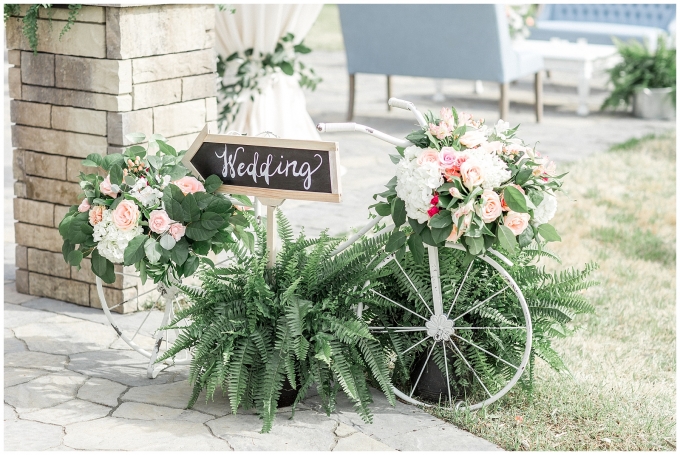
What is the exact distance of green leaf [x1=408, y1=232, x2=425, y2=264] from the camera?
9.41ft

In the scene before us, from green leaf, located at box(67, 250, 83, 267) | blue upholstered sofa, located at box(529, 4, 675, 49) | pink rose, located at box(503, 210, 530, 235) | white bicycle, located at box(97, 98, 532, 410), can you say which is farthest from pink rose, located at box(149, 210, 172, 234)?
blue upholstered sofa, located at box(529, 4, 675, 49)

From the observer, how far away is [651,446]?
2.86 metres

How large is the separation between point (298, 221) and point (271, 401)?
2.56 metres

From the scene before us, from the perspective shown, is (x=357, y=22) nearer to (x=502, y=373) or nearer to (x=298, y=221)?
(x=298, y=221)

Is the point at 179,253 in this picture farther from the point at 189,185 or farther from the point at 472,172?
the point at 472,172

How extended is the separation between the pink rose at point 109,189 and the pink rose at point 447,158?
1069mm

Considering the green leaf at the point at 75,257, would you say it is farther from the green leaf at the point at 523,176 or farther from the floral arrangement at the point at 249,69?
the floral arrangement at the point at 249,69

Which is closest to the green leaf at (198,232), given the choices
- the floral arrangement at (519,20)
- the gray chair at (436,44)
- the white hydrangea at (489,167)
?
the white hydrangea at (489,167)

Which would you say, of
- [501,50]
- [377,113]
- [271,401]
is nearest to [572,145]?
[501,50]

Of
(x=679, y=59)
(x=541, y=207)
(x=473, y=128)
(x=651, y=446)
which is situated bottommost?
(x=651, y=446)

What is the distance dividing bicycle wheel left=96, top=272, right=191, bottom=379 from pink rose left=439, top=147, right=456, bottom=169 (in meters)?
1.09

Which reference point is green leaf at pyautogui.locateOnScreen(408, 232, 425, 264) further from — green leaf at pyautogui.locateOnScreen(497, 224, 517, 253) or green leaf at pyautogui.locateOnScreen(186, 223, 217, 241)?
green leaf at pyautogui.locateOnScreen(186, 223, 217, 241)

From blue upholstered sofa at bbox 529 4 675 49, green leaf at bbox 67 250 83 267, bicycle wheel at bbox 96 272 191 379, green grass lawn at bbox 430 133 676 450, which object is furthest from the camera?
blue upholstered sofa at bbox 529 4 675 49

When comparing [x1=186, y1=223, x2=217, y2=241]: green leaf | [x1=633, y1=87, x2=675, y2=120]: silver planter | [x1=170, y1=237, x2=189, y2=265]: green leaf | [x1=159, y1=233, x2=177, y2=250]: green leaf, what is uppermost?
[x1=633, y1=87, x2=675, y2=120]: silver planter
